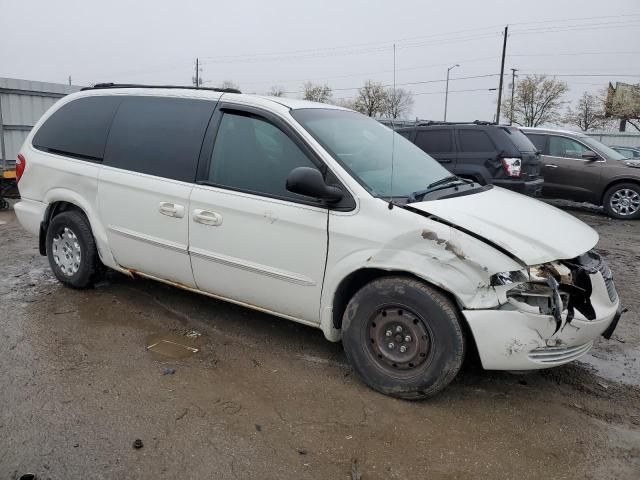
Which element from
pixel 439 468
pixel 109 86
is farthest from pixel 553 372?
pixel 109 86

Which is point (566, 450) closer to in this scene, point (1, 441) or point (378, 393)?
point (378, 393)

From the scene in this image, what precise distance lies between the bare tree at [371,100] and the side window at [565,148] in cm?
2847

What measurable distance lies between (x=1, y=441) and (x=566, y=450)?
298cm

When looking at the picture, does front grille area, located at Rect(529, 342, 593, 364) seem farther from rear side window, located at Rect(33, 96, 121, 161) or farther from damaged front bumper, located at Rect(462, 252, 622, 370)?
rear side window, located at Rect(33, 96, 121, 161)

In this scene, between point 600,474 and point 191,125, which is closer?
point 600,474

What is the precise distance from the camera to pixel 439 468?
274 cm

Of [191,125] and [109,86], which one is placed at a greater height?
[109,86]

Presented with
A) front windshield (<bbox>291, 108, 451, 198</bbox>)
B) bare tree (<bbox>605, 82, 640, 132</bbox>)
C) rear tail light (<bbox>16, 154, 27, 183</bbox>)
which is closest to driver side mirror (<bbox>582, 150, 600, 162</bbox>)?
front windshield (<bbox>291, 108, 451, 198</bbox>)

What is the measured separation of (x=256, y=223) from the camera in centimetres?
370

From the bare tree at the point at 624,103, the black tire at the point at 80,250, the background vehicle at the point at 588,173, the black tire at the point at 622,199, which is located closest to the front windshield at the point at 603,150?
the background vehicle at the point at 588,173

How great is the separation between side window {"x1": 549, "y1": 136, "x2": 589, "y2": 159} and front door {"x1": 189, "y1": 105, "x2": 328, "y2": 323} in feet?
31.1

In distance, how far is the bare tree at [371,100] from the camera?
140 feet

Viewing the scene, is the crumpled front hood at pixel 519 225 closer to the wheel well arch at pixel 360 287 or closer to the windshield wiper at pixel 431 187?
the windshield wiper at pixel 431 187

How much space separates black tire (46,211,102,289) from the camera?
4.84 meters
